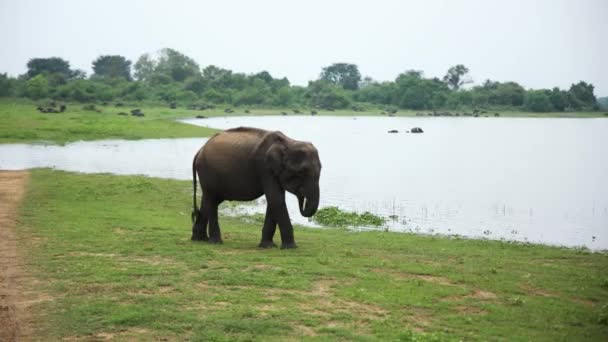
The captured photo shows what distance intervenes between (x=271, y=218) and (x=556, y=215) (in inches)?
586

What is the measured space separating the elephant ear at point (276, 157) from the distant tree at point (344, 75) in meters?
176

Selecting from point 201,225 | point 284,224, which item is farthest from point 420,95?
point 284,224

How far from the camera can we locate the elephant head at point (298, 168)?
1402cm

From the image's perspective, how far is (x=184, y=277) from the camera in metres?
11.4

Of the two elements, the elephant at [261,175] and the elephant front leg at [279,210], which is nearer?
the elephant at [261,175]

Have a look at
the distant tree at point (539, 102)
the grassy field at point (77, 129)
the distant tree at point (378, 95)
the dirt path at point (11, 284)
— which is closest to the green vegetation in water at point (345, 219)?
the dirt path at point (11, 284)

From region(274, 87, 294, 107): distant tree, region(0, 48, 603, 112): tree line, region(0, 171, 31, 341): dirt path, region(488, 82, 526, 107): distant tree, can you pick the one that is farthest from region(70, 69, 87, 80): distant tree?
region(0, 171, 31, 341): dirt path

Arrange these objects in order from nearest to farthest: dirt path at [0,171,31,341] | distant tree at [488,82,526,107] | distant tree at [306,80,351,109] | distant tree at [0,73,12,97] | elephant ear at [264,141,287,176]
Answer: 1. dirt path at [0,171,31,341]
2. elephant ear at [264,141,287,176]
3. distant tree at [0,73,12,97]
4. distant tree at [306,80,351,109]
5. distant tree at [488,82,526,107]

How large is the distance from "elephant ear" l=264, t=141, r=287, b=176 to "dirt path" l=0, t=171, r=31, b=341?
5.12 meters

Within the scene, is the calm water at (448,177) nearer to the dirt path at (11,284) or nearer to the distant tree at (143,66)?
the dirt path at (11,284)

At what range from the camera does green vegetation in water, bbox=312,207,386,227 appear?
21.0 m

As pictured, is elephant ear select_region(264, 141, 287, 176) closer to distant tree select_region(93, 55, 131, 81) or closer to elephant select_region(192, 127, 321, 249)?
elephant select_region(192, 127, 321, 249)

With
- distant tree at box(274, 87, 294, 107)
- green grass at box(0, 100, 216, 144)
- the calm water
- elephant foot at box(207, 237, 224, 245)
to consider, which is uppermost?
distant tree at box(274, 87, 294, 107)

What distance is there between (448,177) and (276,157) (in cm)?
2494
